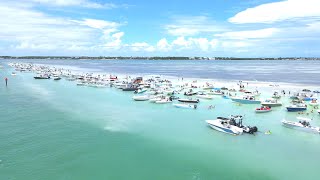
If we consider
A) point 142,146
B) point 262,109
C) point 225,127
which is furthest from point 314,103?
point 142,146

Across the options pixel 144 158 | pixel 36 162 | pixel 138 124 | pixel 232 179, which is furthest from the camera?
pixel 138 124

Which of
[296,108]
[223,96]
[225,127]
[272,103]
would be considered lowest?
[225,127]

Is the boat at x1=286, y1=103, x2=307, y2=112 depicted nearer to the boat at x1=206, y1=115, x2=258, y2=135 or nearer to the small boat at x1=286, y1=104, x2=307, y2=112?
the small boat at x1=286, y1=104, x2=307, y2=112

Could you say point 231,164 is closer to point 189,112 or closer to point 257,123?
point 257,123

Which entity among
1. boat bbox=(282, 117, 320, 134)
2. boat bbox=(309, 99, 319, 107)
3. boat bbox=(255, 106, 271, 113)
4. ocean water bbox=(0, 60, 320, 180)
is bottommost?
ocean water bbox=(0, 60, 320, 180)

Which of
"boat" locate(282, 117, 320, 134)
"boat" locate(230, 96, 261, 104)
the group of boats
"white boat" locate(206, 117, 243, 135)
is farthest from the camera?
"boat" locate(230, 96, 261, 104)

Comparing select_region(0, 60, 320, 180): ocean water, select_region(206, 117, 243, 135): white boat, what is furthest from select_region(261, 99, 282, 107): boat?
select_region(206, 117, 243, 135): white boat

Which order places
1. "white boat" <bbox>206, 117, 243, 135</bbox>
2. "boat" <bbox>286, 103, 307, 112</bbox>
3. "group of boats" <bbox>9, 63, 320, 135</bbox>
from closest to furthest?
"white boat" <bbox>206, 117, 243, 135</bbox> → "group of boats" <bbox>9, 63, 320, 135</bbox> → "boat" <bbox>286, 103, 307, 112</bbox>

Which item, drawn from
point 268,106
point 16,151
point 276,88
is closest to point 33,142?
point 16,151

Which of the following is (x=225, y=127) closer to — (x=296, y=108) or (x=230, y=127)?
(x=230, y=127)
